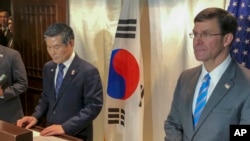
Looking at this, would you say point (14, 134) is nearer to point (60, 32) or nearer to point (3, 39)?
point (60, 32)

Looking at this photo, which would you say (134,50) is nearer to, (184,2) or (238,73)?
(184,2)

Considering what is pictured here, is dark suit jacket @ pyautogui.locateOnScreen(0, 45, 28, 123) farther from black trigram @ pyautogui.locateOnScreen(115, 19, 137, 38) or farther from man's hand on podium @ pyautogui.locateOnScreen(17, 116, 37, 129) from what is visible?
man's hand on podium @ pyautogui.locateOnScreen(17, 116, 37, 129)

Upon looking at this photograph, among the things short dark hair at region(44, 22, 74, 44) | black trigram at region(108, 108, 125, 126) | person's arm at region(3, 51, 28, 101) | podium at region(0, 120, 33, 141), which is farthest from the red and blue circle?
podium at region(0, 120, 33, 141)

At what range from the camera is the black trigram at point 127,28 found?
269cm

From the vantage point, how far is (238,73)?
57.7 inches

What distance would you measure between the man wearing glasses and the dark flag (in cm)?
65

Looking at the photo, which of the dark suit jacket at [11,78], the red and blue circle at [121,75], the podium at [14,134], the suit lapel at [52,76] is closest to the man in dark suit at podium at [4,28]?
the dark suit jacket at [11,78]

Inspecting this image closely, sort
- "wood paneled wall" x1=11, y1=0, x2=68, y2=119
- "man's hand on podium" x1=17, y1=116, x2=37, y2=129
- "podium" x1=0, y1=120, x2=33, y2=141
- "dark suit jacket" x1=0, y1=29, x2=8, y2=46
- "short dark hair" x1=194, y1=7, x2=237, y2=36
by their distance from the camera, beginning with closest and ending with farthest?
"podium" x1=0, y1=120, x2=33, y2=141
"short dark hair" x1=194, y1=7, x2=237, y2=36
"man's hand on podium" x1=17, y1=116, x2=37, y2=129
"wood paneled wall" x1=11, y1=0, x2=68, y2=119
"dark suit jacket" x1=0, y1=29, x2=8, y2=46

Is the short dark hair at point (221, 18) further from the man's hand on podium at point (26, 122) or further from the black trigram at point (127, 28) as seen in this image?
the black trigram at point (127, 28)

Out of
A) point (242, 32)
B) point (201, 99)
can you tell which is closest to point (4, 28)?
point (242, 32)

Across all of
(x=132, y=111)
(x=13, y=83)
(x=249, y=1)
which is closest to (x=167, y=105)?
(x=132, y=111)

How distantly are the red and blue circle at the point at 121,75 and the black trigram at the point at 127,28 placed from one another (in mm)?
134

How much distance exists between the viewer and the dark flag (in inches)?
83.4

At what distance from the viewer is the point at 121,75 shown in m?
2.77
